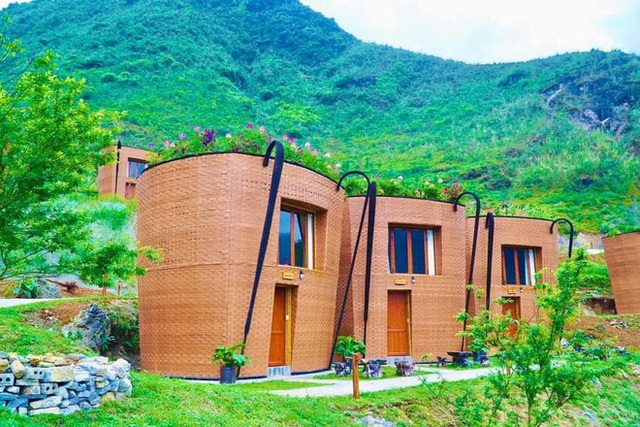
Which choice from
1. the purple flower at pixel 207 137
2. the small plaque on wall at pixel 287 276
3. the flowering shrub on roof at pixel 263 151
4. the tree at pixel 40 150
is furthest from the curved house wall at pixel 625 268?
the tree at pixel 40 150

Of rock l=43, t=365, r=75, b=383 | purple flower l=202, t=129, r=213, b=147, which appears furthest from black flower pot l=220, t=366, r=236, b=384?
purple flower l=202, t=129, r=213, b=147

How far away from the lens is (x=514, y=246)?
20422 mm

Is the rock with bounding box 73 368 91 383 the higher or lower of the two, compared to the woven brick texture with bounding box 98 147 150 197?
lower

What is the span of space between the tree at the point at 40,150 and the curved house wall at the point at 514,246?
42.9 feet

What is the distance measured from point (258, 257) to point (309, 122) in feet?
181

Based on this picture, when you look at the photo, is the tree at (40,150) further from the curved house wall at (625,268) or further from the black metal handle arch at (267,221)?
the curved house wall at (625,268)

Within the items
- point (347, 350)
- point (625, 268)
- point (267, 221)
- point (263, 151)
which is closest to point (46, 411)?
point (267, 221)

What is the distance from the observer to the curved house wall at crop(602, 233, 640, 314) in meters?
25.0

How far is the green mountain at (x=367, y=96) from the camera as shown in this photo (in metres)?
50.0

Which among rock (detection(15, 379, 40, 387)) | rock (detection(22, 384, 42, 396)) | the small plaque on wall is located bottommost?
rock (detection(22, 384, 42, 396))

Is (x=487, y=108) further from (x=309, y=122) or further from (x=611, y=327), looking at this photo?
(x=611, y=327)

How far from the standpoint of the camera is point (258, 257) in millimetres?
12766

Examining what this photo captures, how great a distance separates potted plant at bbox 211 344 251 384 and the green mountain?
33.4m

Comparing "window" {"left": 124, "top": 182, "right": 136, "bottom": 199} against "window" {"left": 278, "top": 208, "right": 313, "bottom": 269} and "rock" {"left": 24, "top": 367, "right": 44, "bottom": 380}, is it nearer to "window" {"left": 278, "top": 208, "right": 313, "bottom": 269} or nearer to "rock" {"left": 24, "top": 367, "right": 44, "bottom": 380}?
"window" {"left": 278, "top": 208, "right": 313, "bottom": 269}
